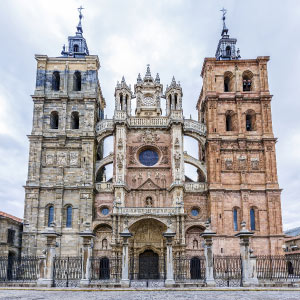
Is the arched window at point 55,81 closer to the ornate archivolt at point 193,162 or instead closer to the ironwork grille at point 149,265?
the ornate archivolt at point 193,162

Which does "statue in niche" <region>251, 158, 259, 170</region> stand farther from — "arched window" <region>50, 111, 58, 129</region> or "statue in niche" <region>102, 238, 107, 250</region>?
"arched window" <region>50, 111, 58, 129</region>

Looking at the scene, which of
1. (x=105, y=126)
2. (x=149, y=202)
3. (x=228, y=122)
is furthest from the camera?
(x=228, y=122)

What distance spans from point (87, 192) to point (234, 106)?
17369mm

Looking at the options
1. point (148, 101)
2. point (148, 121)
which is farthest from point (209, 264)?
point (148, 101)

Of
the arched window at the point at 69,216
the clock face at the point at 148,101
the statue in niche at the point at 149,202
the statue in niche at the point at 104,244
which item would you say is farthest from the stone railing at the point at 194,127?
the arched window at the point at 69,216

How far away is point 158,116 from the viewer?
123ft

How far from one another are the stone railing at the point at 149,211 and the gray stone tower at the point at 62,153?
11.3 feet

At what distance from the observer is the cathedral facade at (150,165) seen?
109 ft

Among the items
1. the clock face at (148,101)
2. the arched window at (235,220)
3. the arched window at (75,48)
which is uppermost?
the arched window at (75,48)

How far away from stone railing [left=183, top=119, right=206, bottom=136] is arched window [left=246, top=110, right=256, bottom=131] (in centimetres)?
492

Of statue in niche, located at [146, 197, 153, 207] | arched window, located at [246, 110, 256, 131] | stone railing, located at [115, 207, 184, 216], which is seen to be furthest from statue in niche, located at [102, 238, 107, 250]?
arched window, located at [246, 110, 256, 131]

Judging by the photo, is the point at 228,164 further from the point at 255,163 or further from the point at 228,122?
the point at 228,122

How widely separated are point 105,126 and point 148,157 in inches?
215

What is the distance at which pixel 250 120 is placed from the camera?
1526 inches
